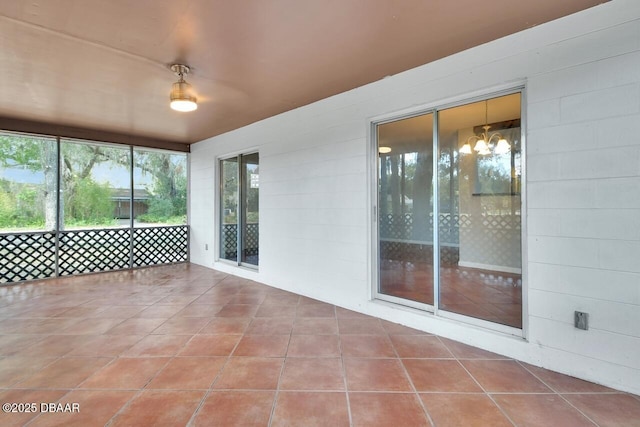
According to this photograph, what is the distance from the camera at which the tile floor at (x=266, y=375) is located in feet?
5.57

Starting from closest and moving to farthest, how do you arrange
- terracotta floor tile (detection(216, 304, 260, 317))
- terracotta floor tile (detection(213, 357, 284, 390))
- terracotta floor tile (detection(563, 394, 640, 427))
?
1. terracotta floor tile (detection(563, 394, 640, 427))
2. terracotta floor tile (detection(213, 357, 284, 390))
3. terracotta floor tile (detection(216, 304, 260, 317))

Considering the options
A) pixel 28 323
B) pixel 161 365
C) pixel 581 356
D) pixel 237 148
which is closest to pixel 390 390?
pixel 581 356

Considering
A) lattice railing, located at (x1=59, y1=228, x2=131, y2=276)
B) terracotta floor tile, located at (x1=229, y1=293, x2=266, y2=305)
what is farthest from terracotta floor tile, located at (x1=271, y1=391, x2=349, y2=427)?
lattice railing, located at (x1=59, y1=228, x2=131, y2=276)

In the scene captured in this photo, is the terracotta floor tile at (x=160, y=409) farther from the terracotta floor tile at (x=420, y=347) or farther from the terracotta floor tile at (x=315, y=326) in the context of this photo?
the terracotta floor tile at (x=420, y=347)

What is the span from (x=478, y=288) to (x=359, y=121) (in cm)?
228

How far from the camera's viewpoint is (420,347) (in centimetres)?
253

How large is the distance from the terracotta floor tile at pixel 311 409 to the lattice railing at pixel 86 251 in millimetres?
5199

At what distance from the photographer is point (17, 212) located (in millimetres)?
4684

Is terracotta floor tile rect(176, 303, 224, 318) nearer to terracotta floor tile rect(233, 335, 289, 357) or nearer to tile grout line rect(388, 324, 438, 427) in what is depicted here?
terracotta floor tile rect(233, 335, 289, 357)

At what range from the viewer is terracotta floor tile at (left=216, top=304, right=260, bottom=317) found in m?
3.33

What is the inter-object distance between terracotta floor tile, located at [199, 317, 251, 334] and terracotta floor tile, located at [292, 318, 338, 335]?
0.52 meters

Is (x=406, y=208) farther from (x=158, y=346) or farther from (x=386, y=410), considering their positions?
(x=158, y=346)

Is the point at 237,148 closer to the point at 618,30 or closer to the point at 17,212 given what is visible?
the point at 17,212

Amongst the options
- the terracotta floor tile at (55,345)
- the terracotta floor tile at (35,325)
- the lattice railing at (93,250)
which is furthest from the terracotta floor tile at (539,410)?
the lattice railing at (93,250)
